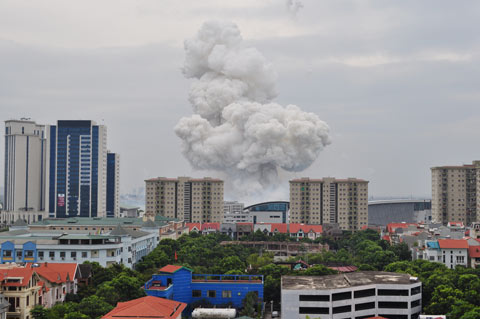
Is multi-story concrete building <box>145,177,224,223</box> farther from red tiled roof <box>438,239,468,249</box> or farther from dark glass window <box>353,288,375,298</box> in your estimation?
dark glass window <box>353,288,375,298</box>

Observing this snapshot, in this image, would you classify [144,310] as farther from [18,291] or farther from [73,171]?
[73,171]

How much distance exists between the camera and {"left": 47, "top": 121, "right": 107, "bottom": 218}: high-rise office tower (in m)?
76.8

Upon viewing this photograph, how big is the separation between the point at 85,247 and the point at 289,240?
936 inches

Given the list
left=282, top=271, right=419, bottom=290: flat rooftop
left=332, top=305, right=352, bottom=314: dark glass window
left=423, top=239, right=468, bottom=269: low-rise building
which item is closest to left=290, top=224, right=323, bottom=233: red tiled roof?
left=423, top=239, right=468, bottom=269: low-rise building

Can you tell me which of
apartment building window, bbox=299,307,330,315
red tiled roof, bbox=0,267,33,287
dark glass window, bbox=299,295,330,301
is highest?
red tiled roof, bbox=0,267,33,287

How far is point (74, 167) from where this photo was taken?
253ft

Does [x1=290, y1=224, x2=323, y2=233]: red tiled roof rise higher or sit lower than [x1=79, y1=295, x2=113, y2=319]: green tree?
higher

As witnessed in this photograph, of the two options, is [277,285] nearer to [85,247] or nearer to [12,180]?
[85,247]

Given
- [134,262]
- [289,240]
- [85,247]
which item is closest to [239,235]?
[289,240]

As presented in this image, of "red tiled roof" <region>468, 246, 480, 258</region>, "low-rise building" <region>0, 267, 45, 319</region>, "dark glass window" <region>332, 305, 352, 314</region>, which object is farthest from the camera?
"red tiled roof" <region>468, 246, 480, 258</region>

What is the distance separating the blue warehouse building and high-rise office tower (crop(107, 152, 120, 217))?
56555 millimetres

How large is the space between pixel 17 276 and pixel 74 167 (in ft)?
179

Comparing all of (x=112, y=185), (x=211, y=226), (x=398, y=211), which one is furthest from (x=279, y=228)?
(x=112, y=185)

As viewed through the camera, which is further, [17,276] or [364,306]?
[364,306]
